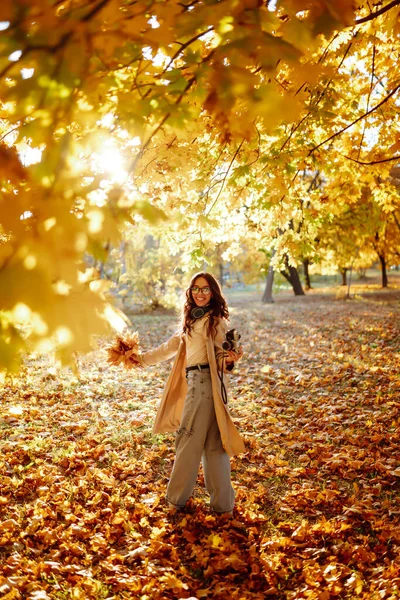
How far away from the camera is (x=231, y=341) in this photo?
3906 mm

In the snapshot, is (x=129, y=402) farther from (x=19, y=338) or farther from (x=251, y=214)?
(x=19, y=338)

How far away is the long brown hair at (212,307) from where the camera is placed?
400 cm

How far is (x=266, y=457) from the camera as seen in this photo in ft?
16.6

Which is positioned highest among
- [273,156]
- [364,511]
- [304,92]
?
[304,92]

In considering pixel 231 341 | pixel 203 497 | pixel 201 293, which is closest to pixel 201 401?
pixel 231 341

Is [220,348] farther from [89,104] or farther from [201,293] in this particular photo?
[89,104]

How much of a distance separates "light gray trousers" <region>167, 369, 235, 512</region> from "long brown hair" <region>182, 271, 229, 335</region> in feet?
1.65

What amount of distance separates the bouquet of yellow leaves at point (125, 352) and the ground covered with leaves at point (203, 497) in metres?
0.57

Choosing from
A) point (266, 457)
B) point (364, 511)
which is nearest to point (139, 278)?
point (266, 457)

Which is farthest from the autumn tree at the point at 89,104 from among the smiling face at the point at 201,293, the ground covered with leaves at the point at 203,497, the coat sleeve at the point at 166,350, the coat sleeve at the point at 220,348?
the coat sleeve at the point at 166,350

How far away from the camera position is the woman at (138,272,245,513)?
3.75 meters

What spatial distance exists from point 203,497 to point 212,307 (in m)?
1.75

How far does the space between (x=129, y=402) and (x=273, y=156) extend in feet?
14.5

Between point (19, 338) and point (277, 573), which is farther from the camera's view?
point (277, 573)
